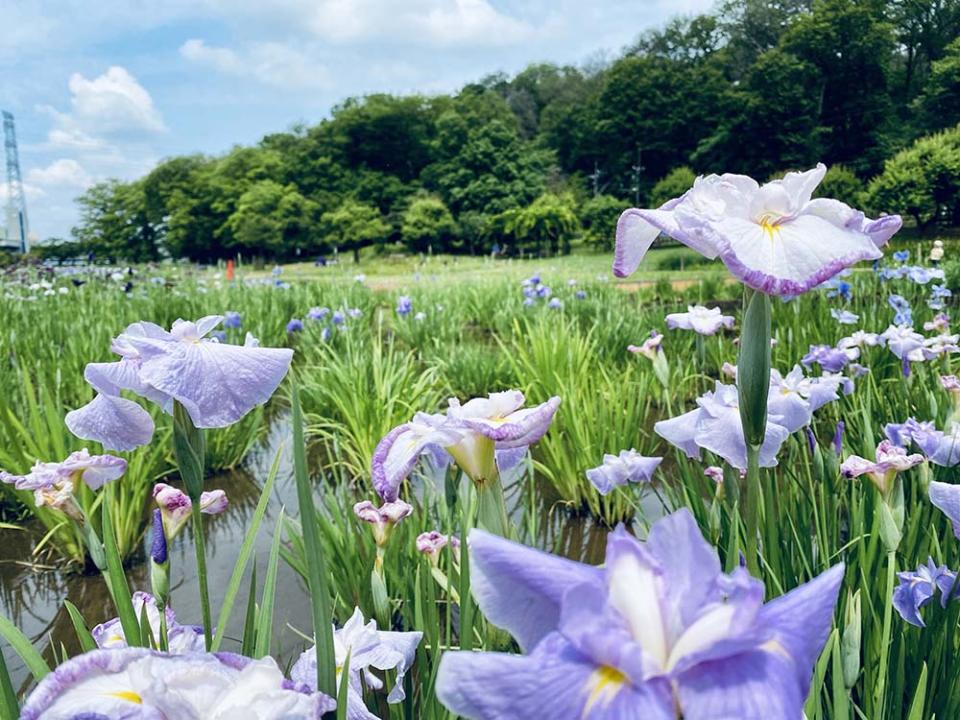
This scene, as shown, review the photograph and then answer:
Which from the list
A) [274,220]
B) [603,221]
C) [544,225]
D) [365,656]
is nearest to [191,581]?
[365,656]

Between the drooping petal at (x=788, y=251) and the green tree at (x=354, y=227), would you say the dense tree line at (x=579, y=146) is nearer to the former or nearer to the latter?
the green tree at (x=354, y=227)

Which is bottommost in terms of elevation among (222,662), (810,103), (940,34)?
(222,662)

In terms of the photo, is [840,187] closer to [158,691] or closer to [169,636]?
[169,636]

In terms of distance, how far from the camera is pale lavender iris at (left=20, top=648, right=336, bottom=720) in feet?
1.64

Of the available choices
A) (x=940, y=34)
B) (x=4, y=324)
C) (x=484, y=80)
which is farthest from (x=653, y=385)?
(x=484, y=80)

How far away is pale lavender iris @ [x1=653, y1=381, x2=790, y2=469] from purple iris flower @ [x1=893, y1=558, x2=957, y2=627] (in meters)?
0.30

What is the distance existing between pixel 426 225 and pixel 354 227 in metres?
4.12

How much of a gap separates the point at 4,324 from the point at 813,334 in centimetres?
623

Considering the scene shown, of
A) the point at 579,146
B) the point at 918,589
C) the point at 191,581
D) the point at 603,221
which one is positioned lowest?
the point at 191,581

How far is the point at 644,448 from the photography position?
11.1 feet

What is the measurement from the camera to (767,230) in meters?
0.86

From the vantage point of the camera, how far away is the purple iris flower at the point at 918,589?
1.16 meters

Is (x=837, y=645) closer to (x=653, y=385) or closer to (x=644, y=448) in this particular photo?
(x=644, y=448)

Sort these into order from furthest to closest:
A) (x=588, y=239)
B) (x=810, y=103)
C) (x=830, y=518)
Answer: (x=810, y=103), (x=588, y=239), (x=830, y=518)
